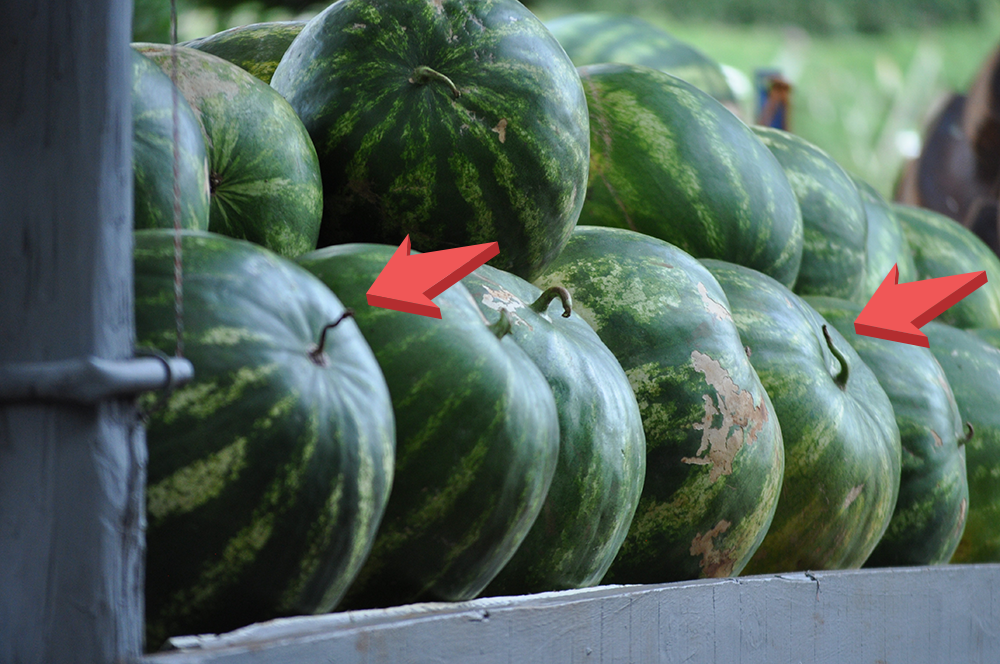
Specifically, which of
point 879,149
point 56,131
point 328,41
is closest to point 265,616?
point 56,131

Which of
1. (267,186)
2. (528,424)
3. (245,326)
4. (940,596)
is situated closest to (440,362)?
(528,424)

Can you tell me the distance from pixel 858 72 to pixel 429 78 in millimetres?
6866

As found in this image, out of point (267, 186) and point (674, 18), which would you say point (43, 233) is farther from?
point (674, 18)

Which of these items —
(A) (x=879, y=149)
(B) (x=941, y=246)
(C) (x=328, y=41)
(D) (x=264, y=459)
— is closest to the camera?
(D) (x=264, y=459)

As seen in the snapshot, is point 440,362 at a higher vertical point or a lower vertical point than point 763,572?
higher

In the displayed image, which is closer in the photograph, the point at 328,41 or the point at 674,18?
the point at 328,41

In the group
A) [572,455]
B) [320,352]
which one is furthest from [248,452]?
[572,455]

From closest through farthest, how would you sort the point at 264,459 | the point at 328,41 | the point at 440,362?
the point at 264,459 → the point at 440,362 → the point at 328,41

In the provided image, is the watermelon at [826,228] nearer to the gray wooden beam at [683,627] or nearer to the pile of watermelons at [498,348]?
the pile of watermelons at [498,348]

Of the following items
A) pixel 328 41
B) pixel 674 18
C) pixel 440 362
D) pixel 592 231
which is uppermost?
pixel 328 41

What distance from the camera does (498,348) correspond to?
98 cm

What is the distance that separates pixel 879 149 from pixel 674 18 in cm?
164

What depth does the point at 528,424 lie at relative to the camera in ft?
3.15

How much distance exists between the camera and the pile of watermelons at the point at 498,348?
2.52 ft
